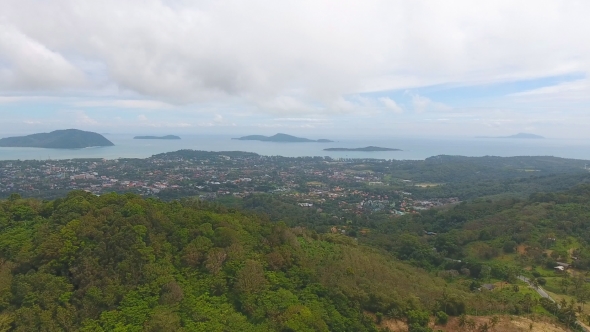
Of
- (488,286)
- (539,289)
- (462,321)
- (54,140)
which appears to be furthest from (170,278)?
(54,140)

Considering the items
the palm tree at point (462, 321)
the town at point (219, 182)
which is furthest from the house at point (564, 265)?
the town at point (219, 182)

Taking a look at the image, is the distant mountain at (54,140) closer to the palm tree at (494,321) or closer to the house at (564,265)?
the house at (564,265)

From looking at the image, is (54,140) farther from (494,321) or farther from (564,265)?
(494,321)

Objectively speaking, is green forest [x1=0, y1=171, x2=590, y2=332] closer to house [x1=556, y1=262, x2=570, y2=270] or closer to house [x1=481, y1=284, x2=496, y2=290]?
house [x1=481, y1=284, x2=496, y2=290]

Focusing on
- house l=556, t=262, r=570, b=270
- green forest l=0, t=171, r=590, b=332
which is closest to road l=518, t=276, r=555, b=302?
green forest l=0, t=171, r=590, b=332

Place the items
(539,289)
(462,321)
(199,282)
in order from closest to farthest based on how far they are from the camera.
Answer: (199,282)
(462,321)
(539,289)
